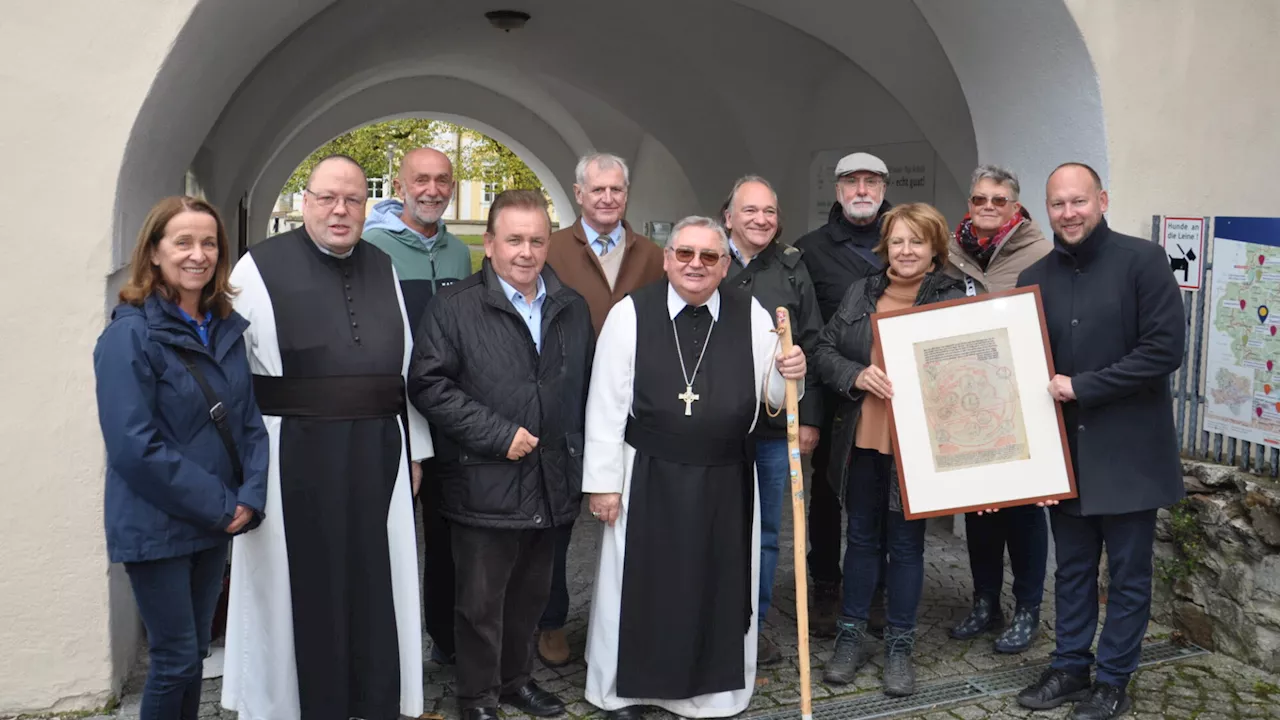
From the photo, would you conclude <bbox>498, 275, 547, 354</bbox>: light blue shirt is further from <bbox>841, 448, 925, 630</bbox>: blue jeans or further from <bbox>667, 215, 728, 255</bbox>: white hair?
<bbox>841, 448, 925, 630</bbox>: blue jeans

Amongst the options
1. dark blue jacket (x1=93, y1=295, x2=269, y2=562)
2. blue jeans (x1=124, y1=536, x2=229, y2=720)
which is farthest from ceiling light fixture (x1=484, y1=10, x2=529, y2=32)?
blue jeans (x1=124, y1=536, x2=229, y2=720)

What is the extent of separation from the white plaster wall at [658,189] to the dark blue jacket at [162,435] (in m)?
10.1

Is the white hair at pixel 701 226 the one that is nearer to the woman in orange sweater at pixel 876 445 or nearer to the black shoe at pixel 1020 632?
the woman in orange sweater at pixel 876 445

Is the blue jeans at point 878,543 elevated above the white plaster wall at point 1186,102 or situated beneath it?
situated beneath

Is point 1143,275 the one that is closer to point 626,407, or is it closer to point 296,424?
point 626,407

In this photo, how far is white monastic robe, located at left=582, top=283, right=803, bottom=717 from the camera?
4277 mm

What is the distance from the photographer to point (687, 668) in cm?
434

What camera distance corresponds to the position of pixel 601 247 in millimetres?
4965

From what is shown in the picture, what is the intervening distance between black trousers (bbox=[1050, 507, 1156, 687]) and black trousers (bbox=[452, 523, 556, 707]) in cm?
207

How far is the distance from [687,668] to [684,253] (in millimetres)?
1582

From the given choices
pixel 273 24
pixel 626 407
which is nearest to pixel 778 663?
pixel 626 407

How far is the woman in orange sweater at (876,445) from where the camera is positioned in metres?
4.58

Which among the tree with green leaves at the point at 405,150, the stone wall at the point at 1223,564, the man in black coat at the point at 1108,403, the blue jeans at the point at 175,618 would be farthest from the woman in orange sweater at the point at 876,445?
the tree with green leaves at the point at 405,150

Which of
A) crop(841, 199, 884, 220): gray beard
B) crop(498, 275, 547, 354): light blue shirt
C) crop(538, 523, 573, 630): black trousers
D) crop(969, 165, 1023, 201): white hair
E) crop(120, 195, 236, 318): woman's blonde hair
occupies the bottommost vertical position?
crop(538, 523, 573, 630): black trousers
